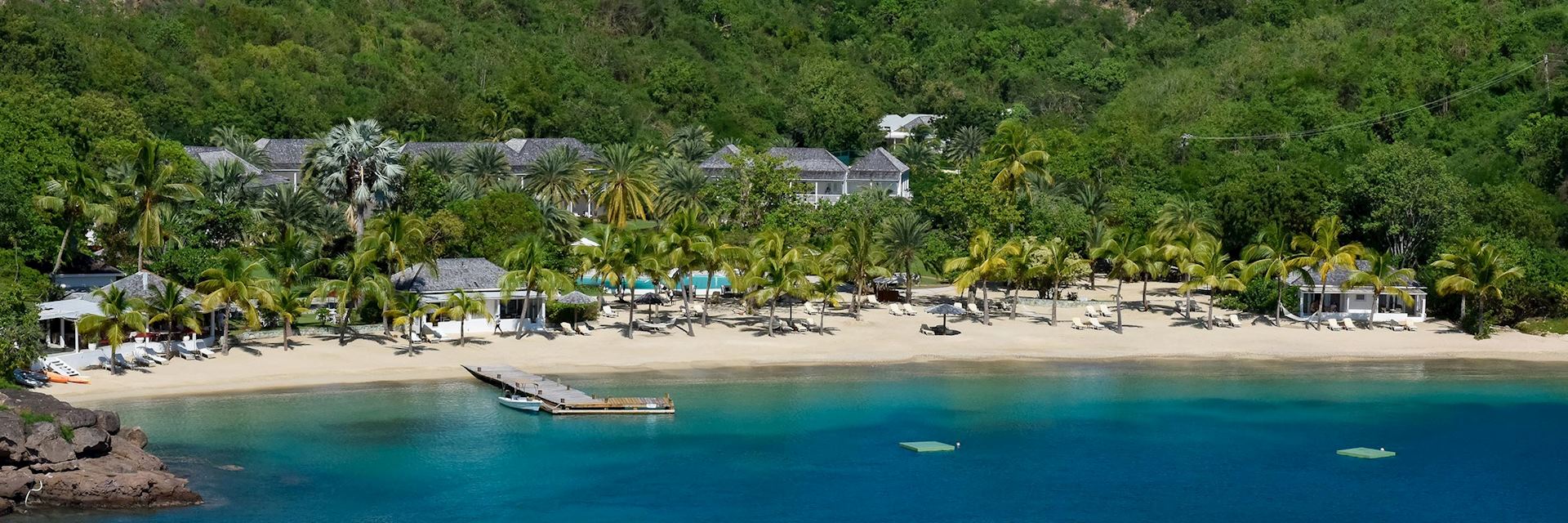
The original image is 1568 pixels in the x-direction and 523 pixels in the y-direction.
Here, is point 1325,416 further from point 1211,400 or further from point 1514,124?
point 1514,124

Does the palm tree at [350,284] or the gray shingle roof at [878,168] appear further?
the gray shingle roof at [878,168]

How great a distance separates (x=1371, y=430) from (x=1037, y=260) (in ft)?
67.2

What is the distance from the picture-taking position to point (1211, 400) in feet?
192

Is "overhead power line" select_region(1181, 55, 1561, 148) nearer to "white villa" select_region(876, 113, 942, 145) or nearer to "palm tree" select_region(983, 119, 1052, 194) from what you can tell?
"palm tree" select_region(983, 119, 1052, 194)

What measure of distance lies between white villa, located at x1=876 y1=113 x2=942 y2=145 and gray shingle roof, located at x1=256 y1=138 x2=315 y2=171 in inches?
1895

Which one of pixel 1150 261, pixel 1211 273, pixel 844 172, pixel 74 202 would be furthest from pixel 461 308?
pixel 844 172

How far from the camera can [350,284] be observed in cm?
5997

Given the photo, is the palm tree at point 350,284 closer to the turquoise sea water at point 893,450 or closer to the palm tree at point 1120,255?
the turquoise sea water at point 893,450

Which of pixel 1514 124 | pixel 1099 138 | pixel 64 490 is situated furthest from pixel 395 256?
pixel 1514 124

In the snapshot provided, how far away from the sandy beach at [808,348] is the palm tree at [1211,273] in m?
1.85

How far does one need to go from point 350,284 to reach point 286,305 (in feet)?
7.72

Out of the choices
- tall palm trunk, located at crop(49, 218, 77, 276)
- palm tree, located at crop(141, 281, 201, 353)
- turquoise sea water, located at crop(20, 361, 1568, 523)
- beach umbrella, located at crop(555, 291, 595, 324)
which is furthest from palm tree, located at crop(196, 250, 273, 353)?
beach umbrella, located at crop(555, 291, 595, 324)

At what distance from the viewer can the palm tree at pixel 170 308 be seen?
56.1 meters

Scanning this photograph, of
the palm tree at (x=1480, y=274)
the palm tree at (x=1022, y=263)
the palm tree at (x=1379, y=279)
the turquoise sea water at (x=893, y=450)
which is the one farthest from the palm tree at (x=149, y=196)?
the palm tree at (x=1480, y=274)
